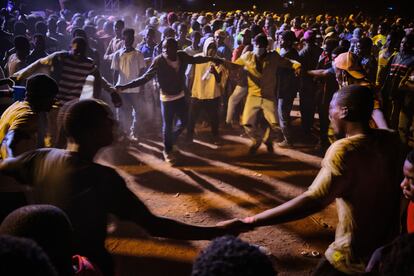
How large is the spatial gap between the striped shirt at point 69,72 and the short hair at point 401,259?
5.04 metres

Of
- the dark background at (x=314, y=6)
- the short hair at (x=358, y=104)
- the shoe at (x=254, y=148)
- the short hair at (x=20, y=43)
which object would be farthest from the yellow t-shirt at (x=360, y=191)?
the dark background at (x=314, y=6)

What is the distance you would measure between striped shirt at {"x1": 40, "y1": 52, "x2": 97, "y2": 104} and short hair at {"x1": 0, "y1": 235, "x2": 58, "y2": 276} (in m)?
4.81

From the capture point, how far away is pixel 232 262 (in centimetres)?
138

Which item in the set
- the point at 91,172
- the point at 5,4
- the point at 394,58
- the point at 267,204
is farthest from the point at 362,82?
the point at 5,4

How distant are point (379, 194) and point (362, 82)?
3037 mm

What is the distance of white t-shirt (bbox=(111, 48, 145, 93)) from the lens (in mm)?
8109

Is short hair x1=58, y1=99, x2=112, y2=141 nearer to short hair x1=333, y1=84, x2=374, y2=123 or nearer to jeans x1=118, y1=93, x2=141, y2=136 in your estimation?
short hair x1=333, y1=84, x2=374, y2=123

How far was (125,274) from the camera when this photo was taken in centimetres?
424

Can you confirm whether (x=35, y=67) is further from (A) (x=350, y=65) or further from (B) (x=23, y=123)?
(A) (x=350, y=65)

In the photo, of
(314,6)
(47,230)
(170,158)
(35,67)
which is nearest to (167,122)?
(170,158)

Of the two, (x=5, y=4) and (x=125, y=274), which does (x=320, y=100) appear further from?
(x=5, y=4)

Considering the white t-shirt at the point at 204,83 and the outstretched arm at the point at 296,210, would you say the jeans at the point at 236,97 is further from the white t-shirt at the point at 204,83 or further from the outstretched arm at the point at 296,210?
the outstretched arm at the point at 296,210

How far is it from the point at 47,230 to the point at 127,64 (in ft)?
21.9

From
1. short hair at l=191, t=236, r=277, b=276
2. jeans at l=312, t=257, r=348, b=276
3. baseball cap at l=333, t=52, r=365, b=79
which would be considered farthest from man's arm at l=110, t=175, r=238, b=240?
baseball cap at l=333, t=52, r=365, b=79
